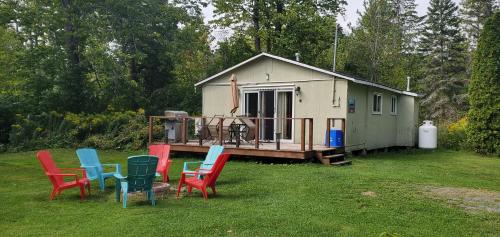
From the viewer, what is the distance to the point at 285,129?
1312 centimetres

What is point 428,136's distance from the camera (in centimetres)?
1545

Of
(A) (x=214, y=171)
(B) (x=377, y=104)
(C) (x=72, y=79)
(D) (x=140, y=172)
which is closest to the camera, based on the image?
(D) (x=140, y=172)

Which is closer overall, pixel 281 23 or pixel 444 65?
pixel 281 23

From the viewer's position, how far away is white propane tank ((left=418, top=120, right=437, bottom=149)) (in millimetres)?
15391

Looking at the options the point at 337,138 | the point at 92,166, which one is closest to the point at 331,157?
the point at 337,138

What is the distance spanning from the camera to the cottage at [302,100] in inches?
474

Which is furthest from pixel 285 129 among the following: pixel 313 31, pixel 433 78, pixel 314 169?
pixel 433 78

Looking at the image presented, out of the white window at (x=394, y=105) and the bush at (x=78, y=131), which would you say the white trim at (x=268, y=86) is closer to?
the bush at (x=78, y=131)

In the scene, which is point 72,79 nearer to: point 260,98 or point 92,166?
point 260,98

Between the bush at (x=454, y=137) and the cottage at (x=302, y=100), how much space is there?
107 inches

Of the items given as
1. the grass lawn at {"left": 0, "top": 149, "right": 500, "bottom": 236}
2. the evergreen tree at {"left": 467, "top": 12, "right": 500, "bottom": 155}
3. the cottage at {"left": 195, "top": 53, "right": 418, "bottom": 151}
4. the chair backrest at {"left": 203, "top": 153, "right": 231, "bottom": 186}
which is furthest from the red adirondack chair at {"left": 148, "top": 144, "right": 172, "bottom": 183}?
the evergreen tree at {"left": 467, "top": 12, "right": 500, "bottom": 155}

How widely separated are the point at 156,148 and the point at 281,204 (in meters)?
3.44

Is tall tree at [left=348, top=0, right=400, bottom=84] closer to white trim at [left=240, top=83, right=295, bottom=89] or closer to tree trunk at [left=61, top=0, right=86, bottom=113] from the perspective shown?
white trim at [left=240, top=83, right=295, bottom=89]

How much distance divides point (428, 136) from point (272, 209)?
11.7 m
